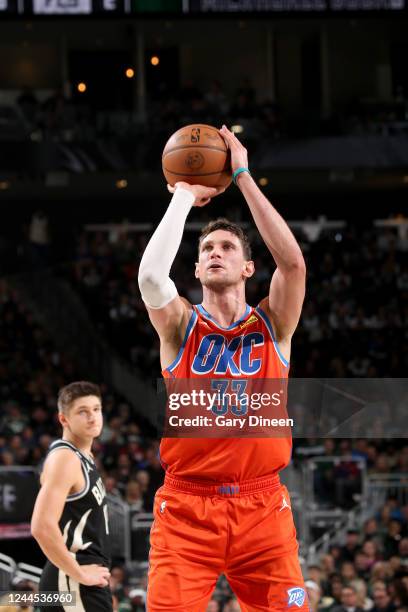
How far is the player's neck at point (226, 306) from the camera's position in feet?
16.4

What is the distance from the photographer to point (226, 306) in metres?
5.01

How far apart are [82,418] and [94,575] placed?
0.81 meters

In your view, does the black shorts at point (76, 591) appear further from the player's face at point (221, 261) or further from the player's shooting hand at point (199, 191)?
the player's shooting hand at point (199, 191)

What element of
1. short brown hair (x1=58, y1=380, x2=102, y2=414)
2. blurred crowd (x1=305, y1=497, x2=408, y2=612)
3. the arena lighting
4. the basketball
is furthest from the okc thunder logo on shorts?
the arena lighting

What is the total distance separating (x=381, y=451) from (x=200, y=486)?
411 inches

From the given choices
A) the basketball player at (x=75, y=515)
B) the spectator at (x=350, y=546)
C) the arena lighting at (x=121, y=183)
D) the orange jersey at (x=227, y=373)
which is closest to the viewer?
the orange jersey at (x=227, y=373)

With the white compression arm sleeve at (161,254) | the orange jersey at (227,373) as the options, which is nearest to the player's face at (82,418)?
the orange jersey at (227,373)

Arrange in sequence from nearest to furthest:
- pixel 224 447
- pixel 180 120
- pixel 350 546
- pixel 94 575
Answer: pixel 224 447 → pixel 94 575 → pixel 350 546 → pixel 180 120

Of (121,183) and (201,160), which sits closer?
(201,160)

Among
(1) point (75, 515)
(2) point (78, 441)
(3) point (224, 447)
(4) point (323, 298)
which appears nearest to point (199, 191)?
(3) point (224, 447)

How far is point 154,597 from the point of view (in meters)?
4.62

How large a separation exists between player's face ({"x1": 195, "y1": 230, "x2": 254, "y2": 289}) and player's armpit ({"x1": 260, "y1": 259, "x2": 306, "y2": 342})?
0.52 ft

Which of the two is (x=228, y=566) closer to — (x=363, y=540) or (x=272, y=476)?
(x=272, y=476)

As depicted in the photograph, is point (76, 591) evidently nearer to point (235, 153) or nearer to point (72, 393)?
point (72, 393)
